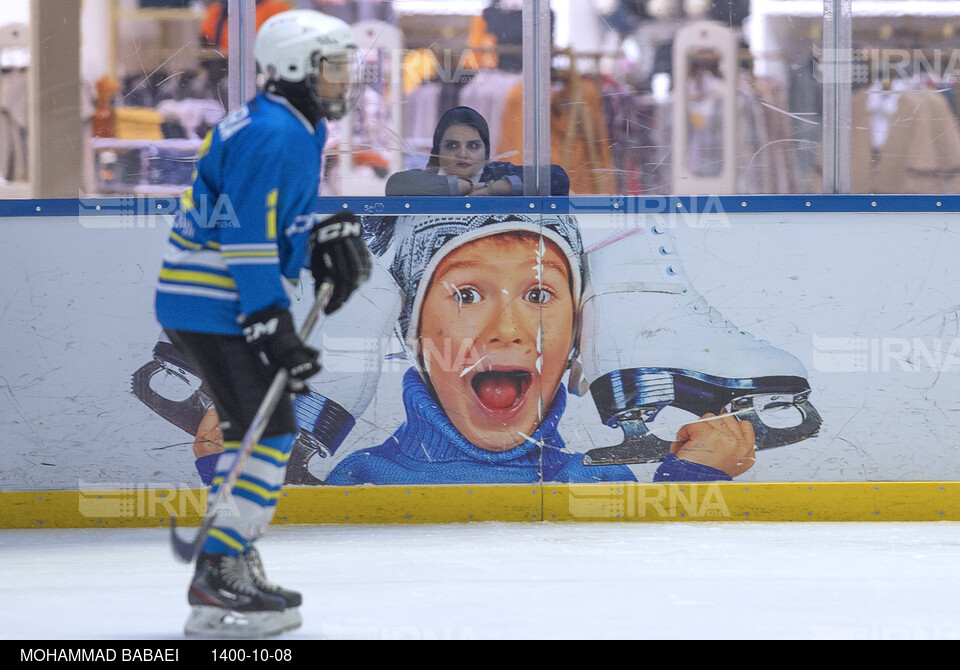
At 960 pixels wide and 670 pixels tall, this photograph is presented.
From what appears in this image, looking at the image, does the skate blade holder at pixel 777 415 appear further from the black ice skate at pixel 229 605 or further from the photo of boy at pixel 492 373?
the black ice skate at pixel 229 605

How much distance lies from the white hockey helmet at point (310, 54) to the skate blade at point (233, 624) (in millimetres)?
1170

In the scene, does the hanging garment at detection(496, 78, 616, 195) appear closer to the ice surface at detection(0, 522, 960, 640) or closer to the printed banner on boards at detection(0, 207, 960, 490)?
the printed banner on boards at detection(0, 207, 960, 490)

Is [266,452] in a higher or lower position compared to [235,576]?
higher

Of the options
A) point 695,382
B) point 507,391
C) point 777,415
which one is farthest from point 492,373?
point 777,415

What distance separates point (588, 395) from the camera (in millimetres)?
4875

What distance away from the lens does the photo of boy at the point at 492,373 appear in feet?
16.0

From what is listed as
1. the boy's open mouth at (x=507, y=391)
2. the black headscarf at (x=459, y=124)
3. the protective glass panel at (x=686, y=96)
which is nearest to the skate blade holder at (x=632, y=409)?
the boy's open mouth at (x=507, y=391)

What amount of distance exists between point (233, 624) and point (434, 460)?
1.99m

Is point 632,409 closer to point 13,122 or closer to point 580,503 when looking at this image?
point 580,503

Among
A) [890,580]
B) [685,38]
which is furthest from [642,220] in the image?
[890,580]

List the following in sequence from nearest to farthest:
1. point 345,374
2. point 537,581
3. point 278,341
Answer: point 278,341 → point 537,581 → point 345,374

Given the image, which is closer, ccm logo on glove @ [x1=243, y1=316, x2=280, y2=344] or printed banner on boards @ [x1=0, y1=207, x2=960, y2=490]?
ccm logo on glove @ [x1=243, y1=316, x2=280, y2=344]

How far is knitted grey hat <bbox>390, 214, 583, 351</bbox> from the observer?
486 centimetres

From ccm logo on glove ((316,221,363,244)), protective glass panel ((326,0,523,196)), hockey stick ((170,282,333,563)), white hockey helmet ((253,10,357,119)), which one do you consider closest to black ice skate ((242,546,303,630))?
hockey stick ((170,282,333,563))
